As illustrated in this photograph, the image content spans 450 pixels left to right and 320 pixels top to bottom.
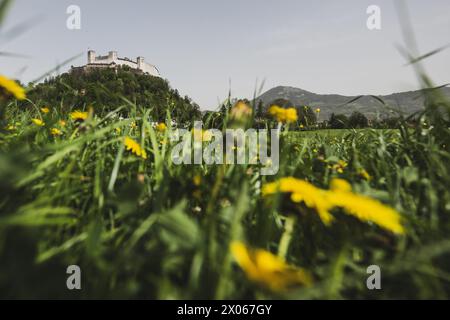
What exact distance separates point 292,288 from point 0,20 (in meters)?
0.90

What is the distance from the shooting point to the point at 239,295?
539 millimetres

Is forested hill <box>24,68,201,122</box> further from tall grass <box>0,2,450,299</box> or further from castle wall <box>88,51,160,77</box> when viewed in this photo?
castle wall <box>88,51,160,77</box>

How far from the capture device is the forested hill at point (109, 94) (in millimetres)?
1447

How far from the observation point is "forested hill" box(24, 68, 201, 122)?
1447 millimetres

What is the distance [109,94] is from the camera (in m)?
1.20

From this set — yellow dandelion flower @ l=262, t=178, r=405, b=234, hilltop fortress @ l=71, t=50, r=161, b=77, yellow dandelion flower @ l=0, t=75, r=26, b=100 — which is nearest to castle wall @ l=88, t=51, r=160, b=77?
hilltop fortress @ l=71, t=50, r=161, b=77

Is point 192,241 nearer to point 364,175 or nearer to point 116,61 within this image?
point 364,175

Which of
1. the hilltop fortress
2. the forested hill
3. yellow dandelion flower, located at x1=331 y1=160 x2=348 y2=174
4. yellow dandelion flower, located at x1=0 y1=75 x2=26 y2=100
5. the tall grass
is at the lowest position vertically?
the tall grass

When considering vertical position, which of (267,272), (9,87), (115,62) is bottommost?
(267,272)

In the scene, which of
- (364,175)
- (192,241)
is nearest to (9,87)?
(192,241)

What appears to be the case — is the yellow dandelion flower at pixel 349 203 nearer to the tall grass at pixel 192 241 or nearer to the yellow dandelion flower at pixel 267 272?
the tall grass at pixel 192 241

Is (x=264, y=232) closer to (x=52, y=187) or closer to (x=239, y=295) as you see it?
(x=239, y=295)

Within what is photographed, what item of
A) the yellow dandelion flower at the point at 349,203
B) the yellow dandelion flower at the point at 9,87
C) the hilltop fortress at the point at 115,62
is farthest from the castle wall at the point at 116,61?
the yellow dandelion flower at the point at 349,203
